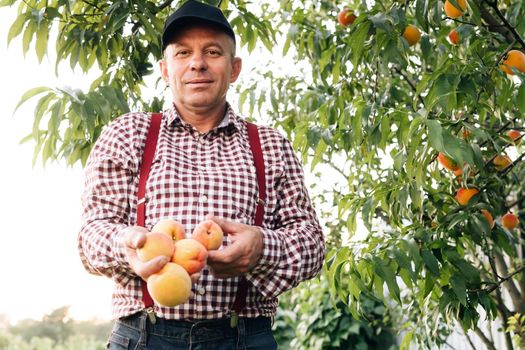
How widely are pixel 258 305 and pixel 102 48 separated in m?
0.97

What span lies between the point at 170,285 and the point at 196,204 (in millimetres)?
287

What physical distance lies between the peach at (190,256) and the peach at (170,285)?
0.07 feet

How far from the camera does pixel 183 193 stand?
1.41 m

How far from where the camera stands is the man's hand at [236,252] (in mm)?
1255

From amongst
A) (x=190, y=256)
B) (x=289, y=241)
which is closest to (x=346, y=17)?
(x=289, y=241)

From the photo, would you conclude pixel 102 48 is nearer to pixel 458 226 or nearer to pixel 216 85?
pixel 216 85

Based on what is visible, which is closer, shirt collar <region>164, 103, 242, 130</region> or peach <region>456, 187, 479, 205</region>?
shirt collar <region>164, 103, 242, 130</region>

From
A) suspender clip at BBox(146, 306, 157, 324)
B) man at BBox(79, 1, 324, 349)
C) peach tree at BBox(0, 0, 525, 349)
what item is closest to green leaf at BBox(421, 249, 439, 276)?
peach tree at BBox(0, 0, 525, 349)

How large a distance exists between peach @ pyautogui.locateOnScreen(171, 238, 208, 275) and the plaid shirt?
0.15 meters

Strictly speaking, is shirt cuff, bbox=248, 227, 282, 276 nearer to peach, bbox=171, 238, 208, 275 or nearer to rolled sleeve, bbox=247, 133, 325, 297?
rolled sleeve, bbox=247, 133, 325, 297

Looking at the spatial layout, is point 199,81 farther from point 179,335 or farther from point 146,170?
point 179,335

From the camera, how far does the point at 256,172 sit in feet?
4.91

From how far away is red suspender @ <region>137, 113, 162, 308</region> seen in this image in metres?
1.38

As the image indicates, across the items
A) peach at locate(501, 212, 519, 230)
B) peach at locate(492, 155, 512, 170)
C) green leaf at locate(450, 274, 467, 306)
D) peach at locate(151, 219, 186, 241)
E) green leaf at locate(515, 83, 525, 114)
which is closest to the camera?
peach at locate(151, 219, 186, 241)
